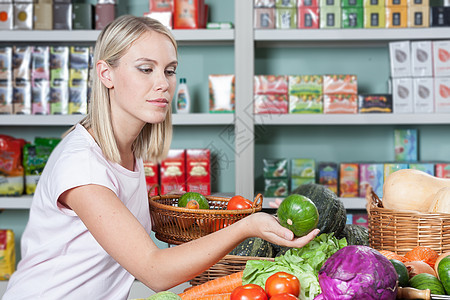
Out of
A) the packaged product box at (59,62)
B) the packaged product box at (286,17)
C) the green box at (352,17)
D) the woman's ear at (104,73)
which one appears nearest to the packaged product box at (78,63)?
the packaged product box at (59,62)

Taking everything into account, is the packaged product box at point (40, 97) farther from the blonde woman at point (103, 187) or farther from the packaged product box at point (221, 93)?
the blonde woman at point (103, 187)

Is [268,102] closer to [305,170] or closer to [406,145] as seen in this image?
[305,170]

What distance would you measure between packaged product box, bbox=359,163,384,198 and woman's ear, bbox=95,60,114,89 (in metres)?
1.84

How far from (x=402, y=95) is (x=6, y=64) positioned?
2.22 meters

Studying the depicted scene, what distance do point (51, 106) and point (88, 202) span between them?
1869mm

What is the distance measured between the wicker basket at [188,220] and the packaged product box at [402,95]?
5.44ft

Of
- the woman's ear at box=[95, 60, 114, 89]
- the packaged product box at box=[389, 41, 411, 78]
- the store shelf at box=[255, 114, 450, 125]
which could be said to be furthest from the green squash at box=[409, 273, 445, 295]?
the packaged product box at box=[389, 41, 411, 78]

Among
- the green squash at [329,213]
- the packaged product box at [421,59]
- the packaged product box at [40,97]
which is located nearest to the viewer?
the green squash at [329,213]

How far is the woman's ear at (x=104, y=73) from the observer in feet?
→ 3.93

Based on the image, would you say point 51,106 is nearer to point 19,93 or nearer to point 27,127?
point 19,93

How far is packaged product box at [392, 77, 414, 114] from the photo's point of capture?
8.52 feet

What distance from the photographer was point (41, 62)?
2.68 meters

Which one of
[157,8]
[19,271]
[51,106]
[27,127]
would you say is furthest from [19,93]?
[19,271]

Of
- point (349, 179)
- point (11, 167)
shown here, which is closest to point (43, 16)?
point (11, 167)
